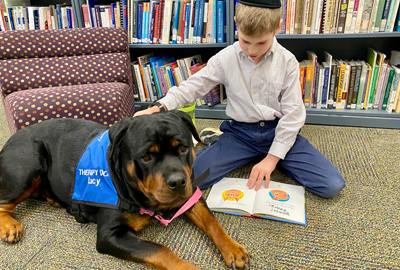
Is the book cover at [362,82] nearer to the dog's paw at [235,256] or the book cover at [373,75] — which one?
the book cover at [373,75]

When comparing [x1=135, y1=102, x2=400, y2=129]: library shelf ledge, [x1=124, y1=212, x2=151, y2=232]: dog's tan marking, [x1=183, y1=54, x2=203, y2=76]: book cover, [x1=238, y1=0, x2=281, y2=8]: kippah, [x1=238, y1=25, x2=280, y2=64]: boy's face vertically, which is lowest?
[x1=124, y1=212, x2=151, y2=232]: dog's tan marking

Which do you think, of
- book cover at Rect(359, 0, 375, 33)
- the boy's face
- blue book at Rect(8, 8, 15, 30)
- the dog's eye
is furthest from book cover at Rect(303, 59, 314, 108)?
blue book at Rect(8, 8, 15, 30)

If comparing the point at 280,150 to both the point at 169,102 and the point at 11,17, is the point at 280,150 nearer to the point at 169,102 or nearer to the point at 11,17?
the point at 169,102

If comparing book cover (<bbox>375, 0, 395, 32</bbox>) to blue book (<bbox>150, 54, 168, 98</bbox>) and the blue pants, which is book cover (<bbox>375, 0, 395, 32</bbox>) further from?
blue book (<bbox>150, 54, 168, 98</bbox>)

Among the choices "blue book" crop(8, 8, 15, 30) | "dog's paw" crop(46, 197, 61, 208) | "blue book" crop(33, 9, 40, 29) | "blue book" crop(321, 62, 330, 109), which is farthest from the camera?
"blue book" crop(8, 8, 15, 30)

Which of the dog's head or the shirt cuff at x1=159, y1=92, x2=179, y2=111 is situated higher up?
the shirt cuff at x1=159, y1=92, x2=179, y2=111

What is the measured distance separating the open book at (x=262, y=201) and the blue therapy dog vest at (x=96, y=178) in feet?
1.77

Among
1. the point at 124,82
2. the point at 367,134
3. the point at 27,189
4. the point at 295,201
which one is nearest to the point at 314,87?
the point at 367,134

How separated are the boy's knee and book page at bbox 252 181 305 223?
0.12 meters

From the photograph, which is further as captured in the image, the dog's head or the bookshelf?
the bookshelf

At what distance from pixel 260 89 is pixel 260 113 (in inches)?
5.6

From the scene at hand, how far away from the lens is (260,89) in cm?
164

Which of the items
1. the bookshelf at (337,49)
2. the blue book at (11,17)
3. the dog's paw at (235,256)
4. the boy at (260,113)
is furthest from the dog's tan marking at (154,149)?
the blue book at (11,17)

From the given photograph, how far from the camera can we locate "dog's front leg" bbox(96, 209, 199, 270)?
111cm
